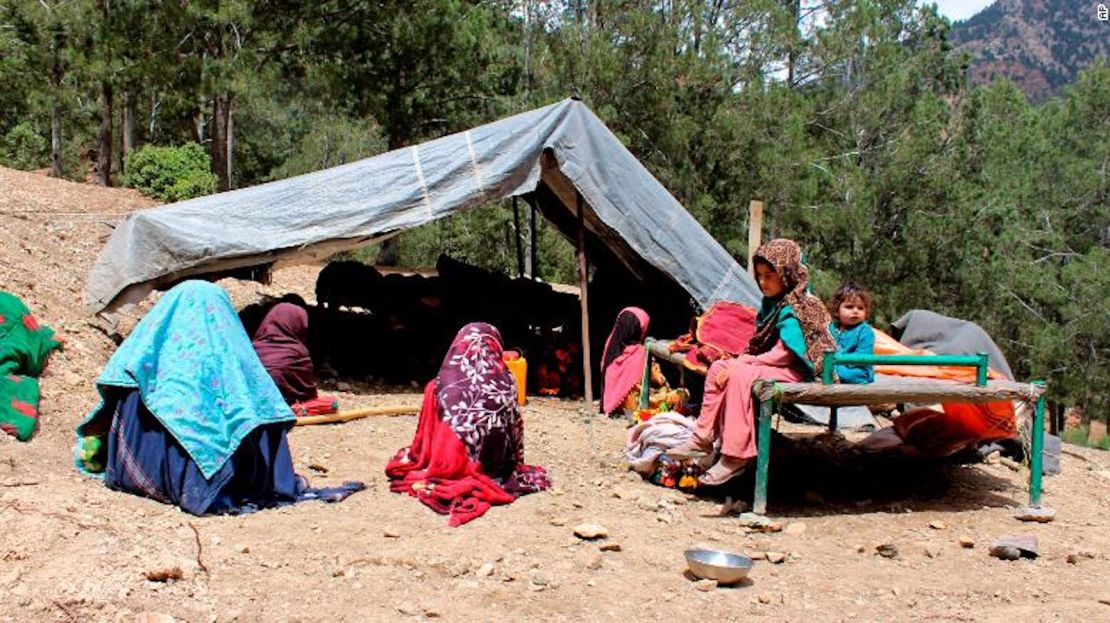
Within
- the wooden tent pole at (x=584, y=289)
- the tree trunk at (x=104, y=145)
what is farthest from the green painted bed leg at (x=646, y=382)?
the tree trunk at (x=104, y=145)

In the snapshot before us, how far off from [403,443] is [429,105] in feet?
35.0

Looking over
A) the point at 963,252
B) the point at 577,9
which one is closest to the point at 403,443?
the point at 577,9

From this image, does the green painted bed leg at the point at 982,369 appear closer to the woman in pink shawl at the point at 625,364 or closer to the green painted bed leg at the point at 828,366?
the green painted bed leg at the point at 828,366

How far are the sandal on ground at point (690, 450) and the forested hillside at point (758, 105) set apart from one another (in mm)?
8406

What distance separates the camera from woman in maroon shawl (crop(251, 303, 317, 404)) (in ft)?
19.5

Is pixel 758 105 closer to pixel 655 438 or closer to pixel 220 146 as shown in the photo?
pixel 220 146

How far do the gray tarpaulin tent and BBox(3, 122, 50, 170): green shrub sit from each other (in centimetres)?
2363

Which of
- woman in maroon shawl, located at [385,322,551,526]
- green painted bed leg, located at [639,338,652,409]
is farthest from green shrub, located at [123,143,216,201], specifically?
woman in maroon shawl, located at [385,322,551,526]

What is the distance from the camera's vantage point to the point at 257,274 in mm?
7992

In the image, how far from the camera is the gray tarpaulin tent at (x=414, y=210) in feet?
20.9

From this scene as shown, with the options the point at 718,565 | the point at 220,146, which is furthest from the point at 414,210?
the point at 220,146

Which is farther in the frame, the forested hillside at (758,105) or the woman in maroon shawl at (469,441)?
the forested hillside at (758,105)

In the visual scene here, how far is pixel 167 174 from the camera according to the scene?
15.4 m

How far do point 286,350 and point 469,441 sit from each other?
1.80 meters
